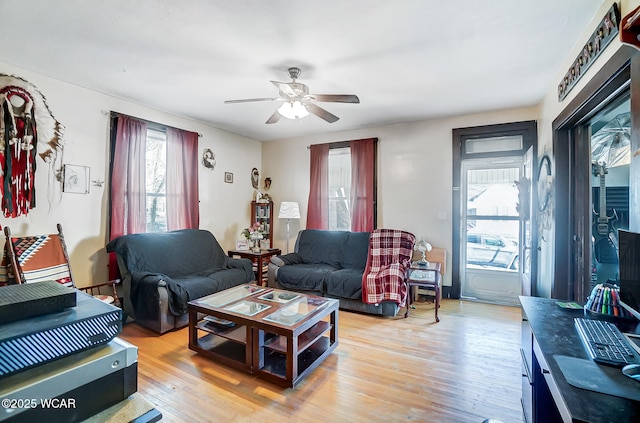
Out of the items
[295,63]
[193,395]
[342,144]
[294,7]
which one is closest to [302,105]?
[295,63]

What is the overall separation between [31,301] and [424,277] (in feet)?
11.5

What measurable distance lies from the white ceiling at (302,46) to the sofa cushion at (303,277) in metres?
2.15

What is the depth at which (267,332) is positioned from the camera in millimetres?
2184

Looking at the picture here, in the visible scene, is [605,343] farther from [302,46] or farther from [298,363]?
[302,46]

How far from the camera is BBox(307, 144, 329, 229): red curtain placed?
188 inches

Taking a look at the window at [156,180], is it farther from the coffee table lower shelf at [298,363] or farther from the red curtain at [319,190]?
the coffee table lower shelf at [298,363]

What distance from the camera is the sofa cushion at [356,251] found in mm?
4117

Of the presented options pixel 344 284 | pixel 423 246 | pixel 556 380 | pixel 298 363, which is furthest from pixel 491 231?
pixel 556 380

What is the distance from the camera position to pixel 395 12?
6.22 ft

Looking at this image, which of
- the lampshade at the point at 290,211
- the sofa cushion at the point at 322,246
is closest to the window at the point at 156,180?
the lampshade at the point at 290,211

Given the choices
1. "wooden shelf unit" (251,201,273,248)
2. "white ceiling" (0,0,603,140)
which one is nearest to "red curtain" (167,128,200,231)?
"white ceiling" (0,0,603,140)

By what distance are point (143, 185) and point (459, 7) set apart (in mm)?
3604

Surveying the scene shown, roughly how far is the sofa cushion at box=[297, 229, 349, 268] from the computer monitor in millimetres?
3123

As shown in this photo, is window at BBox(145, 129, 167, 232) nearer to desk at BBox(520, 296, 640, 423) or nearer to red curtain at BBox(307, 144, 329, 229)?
red curtain at BBox(307, 144, 329, 229)
